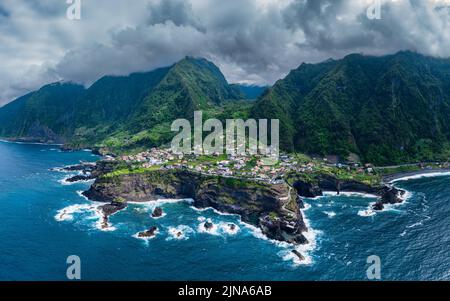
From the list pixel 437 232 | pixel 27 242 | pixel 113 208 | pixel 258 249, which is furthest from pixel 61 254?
pixel 437 232

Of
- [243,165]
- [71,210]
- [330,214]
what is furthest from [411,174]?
[71,210]

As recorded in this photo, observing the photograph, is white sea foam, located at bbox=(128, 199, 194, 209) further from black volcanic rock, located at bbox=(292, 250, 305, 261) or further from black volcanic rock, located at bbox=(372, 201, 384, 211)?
black volcanic rock, located at bbox=(372, 201, 384, 211)

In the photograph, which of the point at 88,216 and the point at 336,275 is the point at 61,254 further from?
the point at 336,275

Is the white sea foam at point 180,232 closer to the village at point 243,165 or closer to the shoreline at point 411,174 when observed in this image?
the village at point 243,165

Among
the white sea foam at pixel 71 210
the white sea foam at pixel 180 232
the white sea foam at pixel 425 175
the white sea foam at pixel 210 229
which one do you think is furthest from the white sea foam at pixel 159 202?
the white sea foam at pixel 425 175

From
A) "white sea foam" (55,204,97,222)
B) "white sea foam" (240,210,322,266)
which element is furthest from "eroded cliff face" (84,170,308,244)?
"white sea foam" (55,204,97,222)
